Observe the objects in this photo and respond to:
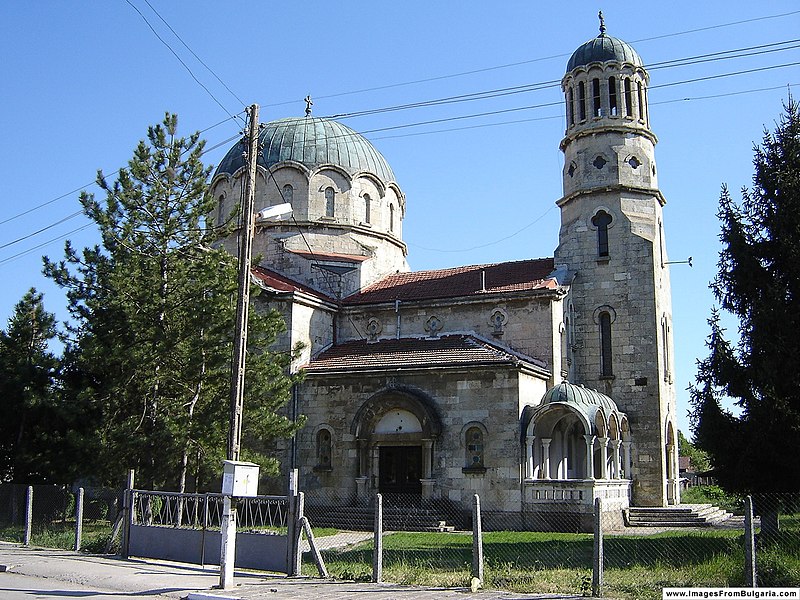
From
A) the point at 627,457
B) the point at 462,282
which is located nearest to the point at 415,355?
the point at 462,282

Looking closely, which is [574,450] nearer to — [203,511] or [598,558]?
[203,511]

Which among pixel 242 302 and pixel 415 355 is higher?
pixel 415 355

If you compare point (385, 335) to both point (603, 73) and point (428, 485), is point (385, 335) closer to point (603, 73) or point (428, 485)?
point (428, 485)

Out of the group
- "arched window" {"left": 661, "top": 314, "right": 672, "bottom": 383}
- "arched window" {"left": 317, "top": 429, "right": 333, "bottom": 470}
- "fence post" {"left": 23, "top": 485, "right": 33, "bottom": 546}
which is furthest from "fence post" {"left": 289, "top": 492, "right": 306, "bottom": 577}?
"arched window" {"left": 661, "top": 314, "right": 672, "bottom": 383}

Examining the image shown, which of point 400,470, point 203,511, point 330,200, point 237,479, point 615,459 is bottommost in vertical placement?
point 203,511

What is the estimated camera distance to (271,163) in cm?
3419

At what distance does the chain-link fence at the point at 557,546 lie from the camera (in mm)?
12430

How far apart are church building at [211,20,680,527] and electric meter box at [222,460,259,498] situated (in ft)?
38.1

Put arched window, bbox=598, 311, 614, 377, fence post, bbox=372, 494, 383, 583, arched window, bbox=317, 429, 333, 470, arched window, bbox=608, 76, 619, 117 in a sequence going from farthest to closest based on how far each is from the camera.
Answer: arched window, bbox=608, 76, 619, 117
arched window, bbox=598, 311, 614, 377
arched window, bbox=317, 429, 333, 470
fence post, bbox=372, 494, 383, 583

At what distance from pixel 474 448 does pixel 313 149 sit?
52.0 ft

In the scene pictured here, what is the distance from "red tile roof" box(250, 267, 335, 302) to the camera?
94.0 ft

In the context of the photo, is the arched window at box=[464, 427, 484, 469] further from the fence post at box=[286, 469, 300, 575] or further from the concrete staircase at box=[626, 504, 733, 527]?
the fence post at box=[286, 469, 300, 575]

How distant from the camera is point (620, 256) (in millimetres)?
28719

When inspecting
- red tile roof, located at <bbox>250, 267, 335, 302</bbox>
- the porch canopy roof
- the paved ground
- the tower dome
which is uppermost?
the tower dome
